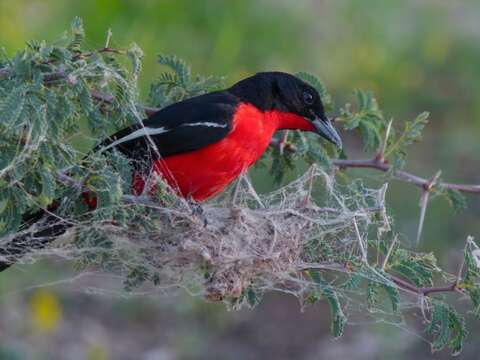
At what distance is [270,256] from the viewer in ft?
12.9

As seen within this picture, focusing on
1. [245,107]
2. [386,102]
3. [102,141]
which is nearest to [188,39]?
[386,102]

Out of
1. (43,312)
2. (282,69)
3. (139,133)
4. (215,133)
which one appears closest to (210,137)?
(215,133)

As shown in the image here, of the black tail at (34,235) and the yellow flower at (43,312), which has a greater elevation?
the black tail at (34,235)

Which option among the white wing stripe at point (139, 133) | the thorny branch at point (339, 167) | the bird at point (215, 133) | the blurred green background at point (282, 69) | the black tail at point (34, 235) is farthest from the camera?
the blurred green background at point (282, 69)

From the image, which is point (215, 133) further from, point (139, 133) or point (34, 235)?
point (34, 235)

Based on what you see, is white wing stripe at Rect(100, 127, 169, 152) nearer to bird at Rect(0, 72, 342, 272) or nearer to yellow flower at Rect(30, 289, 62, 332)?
bird at Rect(0, 72, 342, 272)

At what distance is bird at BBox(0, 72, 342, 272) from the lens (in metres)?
4.80

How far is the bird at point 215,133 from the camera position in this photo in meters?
4.80

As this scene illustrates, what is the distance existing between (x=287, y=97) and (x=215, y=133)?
1.57 feet

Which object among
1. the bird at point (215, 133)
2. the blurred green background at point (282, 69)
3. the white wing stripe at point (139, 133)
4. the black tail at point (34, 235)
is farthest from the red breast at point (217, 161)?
the blurred green background at point (282, 69)

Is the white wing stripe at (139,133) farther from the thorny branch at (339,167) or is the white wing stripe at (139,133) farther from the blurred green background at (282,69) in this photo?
the blurred green background at (282,69)

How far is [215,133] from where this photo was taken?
4934mm

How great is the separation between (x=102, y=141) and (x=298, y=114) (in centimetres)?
113

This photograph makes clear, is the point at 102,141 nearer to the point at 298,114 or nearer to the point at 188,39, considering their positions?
the point at 298,114
